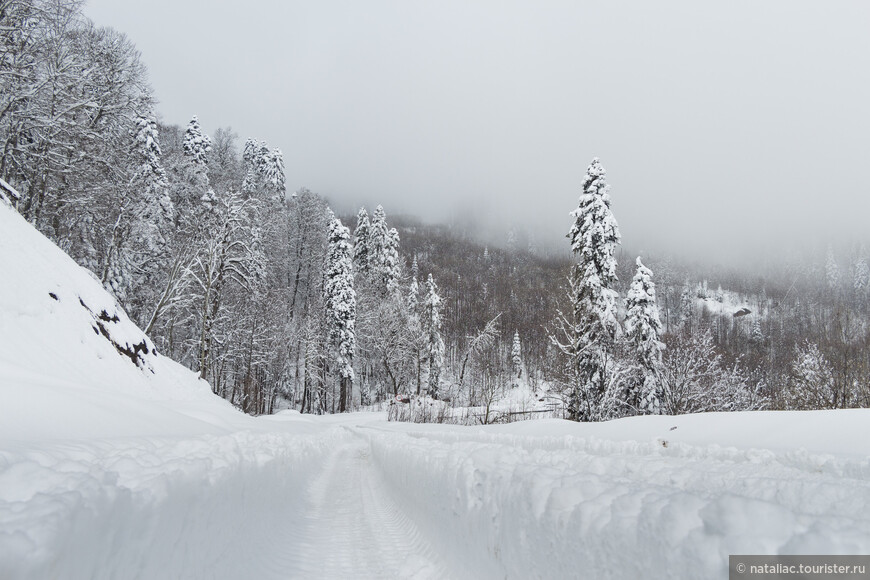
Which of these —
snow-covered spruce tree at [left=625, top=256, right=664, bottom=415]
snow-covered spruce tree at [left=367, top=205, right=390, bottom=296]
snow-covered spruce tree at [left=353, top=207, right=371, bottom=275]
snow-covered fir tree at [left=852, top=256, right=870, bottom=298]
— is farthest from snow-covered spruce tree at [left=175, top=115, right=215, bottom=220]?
snow-covered fir tree at [left=852, top=256, right=870, bottom=298]

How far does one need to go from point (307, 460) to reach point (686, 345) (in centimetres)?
2405

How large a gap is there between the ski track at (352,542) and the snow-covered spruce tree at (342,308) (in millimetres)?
34418

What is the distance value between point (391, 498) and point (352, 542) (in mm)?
2181

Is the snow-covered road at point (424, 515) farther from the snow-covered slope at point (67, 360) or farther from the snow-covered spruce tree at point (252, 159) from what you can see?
the snow-covered spruce tree at point (252, 159)

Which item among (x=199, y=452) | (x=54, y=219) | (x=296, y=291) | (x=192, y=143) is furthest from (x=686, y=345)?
(x=192, y=143)

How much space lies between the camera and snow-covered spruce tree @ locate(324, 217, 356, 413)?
4156cm

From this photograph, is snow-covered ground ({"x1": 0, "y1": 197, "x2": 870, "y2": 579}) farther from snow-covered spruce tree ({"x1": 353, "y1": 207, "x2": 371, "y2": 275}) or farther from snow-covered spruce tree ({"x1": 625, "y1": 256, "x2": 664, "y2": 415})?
snow-covered spruce tree ({"x1": 353, "y1": 207, "x2": 371, "y2": 275})

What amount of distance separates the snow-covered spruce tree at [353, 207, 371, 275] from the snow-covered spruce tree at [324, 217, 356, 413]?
11.1 meters

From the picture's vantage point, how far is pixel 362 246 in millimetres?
56656

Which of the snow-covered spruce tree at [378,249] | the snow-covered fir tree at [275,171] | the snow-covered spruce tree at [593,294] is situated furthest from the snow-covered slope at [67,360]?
the snow-covered fir tree at [275,171]

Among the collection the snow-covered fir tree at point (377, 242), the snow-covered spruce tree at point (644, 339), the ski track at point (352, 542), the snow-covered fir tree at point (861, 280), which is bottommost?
the ski track at point (352, 542)

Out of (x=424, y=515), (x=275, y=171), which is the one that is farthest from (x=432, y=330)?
(x=424, y=515)

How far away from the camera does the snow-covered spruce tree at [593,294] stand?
819 inches

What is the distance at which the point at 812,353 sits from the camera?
26.9 metres
